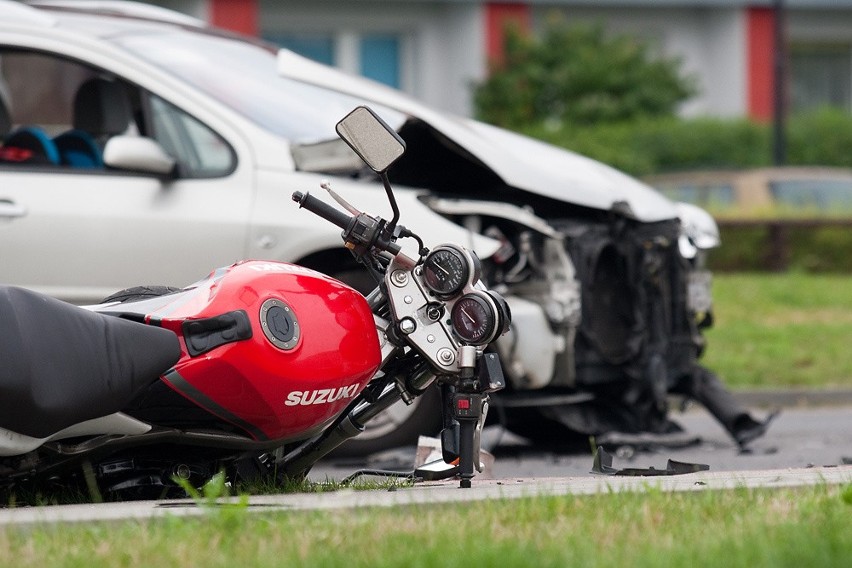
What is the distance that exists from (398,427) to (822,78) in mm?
25253

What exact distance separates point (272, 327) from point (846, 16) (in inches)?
1062

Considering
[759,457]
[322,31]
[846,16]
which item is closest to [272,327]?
[759,457]

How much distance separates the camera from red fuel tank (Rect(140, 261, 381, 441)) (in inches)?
164

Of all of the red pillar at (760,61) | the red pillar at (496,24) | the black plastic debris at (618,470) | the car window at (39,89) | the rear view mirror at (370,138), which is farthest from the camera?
the red pillar at (760,61)

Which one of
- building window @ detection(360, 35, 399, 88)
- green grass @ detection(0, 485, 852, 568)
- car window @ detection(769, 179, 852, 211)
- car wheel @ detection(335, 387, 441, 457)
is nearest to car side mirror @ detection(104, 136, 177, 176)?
car wheel @ detection(335, 387, 441, 457)

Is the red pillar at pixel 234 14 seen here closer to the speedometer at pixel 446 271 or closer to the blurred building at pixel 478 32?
the blurred building at pixel 478 32

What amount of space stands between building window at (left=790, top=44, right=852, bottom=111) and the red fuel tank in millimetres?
26868

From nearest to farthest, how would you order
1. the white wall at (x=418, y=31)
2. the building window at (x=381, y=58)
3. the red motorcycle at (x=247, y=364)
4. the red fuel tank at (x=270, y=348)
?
the red motorcycle at (x=247, y=364) < the red fuel tank at (x=270, y=348) < the white wall at (x=418, y=31) < the building window at (x=381, y=58)

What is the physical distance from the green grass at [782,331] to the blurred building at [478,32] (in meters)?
11.9

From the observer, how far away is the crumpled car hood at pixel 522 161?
21.5 feet

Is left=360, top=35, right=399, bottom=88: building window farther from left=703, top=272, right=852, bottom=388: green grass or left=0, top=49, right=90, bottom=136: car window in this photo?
left=0, top=49, right=90, bottom=136: car window

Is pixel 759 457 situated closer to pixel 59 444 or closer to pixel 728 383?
pixel 728 383

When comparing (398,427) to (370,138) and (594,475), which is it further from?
(370,138)

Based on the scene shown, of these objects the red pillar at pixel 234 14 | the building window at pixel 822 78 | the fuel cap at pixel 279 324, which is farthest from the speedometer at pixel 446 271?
the building window at pixel 822 78
